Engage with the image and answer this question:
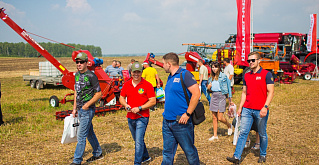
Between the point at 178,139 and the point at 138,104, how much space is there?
104cm

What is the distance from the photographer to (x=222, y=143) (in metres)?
5.62

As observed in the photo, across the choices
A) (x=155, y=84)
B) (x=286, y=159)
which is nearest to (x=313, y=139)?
(x=286, y=159)

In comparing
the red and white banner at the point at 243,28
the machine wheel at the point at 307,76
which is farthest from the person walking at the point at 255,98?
the machine wheel at the point at 307,76

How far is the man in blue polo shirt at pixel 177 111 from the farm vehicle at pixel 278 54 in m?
11.0

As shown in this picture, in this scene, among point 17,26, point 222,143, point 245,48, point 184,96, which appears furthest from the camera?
point 17,26

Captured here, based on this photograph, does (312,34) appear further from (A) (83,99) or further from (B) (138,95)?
(A) (83,99)

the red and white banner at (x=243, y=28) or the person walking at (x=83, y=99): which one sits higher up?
the red and white banner at (x=243, y=28)

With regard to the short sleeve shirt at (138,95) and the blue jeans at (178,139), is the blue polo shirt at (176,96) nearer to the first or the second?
the blue jeans at (178,139)

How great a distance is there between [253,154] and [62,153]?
4.01 meters

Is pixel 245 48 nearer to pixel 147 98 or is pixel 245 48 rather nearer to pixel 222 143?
pixel 222 143

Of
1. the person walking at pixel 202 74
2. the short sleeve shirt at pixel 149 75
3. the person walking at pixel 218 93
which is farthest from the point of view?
the person walking at pixel 202 74

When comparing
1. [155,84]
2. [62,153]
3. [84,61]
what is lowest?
[62,153]

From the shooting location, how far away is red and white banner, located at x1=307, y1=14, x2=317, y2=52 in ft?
61.7

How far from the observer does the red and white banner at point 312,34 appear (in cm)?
1881
